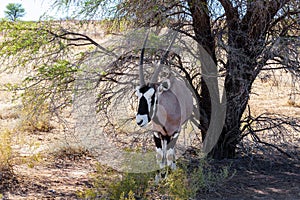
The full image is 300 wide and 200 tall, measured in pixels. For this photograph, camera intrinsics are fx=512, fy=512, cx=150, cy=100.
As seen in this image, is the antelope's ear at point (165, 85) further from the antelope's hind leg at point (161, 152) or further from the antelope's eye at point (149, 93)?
the antelope's hind leg at point (161, 152)

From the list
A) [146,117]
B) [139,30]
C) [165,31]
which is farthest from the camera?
[165,31]

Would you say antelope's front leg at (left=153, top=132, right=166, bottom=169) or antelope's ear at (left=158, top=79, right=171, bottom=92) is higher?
antelope's ear at (left=158, top=79, right=171, bottom=92)

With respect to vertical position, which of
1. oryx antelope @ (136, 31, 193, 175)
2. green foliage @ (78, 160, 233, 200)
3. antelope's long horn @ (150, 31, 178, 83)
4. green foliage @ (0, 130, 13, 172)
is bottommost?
green foliage @ (78, 160, 233, 200)

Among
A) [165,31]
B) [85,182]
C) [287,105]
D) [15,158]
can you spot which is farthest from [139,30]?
[287,105]

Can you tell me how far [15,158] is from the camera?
845 centimetres

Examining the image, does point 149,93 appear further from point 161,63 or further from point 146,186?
point 146,186

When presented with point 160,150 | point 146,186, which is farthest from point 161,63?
point 146,186

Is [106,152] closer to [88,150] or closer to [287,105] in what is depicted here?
[88,150]

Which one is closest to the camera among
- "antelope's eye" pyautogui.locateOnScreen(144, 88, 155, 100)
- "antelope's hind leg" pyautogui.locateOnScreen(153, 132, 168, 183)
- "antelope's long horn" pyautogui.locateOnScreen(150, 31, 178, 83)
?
"antelope's eye" pyautogui.locateOnScreen(144, 88, 155, 100)

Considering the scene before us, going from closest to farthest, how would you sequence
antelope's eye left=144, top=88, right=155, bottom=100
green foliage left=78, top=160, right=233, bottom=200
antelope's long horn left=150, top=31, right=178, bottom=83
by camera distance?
green foliage left=78, top=160, right=233, bottom=200
antelope's eye left=144, top=88, right=155, bottom=100
antelope's long horn left=150, top=31, right=178, bottom=83

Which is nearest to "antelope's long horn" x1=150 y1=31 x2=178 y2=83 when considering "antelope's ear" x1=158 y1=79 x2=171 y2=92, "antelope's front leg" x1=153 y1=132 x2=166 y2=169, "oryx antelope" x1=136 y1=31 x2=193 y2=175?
"oryx antelope" x1=136 y1=31 x2=193 y2=175

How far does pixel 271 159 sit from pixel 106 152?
2928 mm

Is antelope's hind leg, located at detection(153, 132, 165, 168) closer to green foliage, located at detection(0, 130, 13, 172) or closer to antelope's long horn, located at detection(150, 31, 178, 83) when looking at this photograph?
antelope's long horn, located at detection(150, 31, 178, 83)

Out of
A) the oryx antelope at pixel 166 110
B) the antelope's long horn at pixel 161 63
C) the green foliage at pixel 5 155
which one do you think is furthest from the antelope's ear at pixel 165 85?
the green foliage at pixel 5 155
